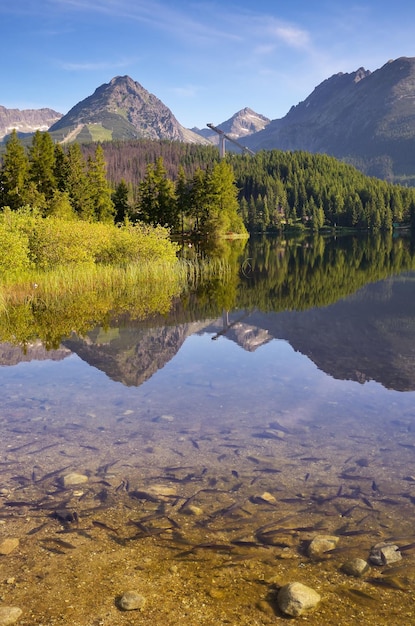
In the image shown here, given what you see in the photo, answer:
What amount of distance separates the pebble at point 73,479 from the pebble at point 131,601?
3561 mm

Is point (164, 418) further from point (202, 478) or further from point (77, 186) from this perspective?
point (77, 186)

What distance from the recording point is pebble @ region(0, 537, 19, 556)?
7629mm

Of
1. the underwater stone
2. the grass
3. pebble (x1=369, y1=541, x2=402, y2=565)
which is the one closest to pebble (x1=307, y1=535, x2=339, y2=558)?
pebble (x1=369, y1=541, x2=402, y2=565)

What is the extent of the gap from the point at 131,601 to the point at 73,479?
3.93 meters

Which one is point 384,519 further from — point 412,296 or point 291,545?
point 412,296

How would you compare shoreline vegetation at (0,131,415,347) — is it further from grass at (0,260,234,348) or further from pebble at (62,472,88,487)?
pebble at (62,472,88,487)

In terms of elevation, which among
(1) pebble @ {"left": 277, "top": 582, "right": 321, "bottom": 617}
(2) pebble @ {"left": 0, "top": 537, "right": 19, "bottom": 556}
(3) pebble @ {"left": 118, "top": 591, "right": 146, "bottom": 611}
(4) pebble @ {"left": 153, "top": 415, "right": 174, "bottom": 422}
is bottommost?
(4) pebble @ {"left": 153, "top": 415, "right": 174, "bottom": 422}

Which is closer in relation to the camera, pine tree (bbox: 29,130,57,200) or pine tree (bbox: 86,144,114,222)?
pine tree (bbox: 29,130,57,200)

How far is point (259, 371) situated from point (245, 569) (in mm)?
11264

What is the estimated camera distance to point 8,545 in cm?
777

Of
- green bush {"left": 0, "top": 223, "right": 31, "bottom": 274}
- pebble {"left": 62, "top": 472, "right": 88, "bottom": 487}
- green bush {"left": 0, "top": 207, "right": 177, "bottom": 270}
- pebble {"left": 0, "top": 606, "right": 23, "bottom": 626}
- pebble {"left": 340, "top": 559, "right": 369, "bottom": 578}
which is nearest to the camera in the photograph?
pebble {"left": 0, "top": 606, "right": 23, "bottom": 626}

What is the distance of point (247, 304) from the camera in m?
34.6

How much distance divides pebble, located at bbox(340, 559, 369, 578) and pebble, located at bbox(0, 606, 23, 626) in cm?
437

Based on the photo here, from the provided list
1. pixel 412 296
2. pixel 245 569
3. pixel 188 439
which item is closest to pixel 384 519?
pixel 245 569
